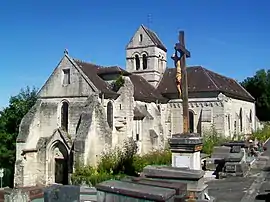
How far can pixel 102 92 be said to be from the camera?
27.1m

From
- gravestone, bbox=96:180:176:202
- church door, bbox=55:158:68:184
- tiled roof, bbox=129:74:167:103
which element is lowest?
church door, bbox=55:158:68:184

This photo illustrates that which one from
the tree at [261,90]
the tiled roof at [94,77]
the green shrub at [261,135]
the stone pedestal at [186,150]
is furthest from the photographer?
the tree at [261,90]

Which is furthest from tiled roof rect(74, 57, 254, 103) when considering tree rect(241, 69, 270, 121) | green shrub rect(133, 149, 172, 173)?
tree rect(241, 69, 270, 121)

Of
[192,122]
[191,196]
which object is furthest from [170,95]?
[191,196]

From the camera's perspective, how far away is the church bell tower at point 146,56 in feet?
132

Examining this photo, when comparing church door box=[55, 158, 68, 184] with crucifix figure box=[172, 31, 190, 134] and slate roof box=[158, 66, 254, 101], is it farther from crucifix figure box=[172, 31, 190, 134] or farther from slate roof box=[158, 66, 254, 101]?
crucifix figure box=[172, 31, 190, 134]

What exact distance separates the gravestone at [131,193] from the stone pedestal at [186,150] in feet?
15.5

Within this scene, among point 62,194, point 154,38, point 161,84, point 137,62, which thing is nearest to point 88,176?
point 161,84

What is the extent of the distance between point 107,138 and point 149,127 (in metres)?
6.40

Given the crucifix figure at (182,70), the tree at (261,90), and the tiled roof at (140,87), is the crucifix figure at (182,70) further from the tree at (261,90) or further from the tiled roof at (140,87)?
the tree at (261,90)

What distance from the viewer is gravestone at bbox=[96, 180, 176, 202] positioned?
6.09 metres

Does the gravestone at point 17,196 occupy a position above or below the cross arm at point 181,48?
below

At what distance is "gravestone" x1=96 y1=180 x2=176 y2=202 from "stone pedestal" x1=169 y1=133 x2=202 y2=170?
4.72 metres

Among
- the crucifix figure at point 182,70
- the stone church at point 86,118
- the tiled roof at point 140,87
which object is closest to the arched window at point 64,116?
the stone church at point 86,118
